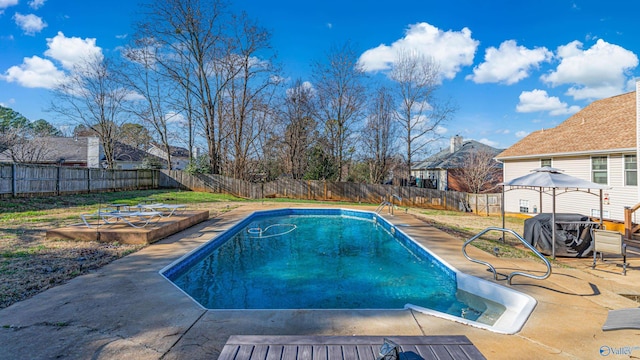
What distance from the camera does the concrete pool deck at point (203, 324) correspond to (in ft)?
8.82

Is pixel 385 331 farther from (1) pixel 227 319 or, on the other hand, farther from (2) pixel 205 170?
(2) pixel 205 170

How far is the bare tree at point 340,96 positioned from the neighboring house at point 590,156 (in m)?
10.8

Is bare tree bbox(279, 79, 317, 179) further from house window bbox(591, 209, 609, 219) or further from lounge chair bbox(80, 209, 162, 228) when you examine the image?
house window bbox(591, 209, 609, 219)

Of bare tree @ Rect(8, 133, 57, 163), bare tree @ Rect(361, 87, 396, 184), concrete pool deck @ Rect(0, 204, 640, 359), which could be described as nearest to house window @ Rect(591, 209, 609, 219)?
concrete pool deck @ Rect(0, 204, 640, 359)

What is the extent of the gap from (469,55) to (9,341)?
75.1 ft

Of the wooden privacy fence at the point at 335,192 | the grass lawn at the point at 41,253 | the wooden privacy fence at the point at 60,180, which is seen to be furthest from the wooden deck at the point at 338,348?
the wooden privacy fence at the point at 335,192

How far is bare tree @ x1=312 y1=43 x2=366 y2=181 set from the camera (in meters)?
23.6

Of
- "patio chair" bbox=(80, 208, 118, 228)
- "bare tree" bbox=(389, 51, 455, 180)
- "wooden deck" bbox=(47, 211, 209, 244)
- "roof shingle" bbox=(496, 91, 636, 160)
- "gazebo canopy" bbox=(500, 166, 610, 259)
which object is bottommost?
"wooden deck" bbox=(47, 211, 209, 244)

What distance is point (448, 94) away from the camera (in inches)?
906

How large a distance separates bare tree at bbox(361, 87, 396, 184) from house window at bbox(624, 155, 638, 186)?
47.3ft

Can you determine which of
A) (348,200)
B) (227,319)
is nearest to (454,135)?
(348,200)

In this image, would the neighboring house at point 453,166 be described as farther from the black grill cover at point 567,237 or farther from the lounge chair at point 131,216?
the lounge chair at point 131,216

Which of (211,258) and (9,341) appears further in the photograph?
(211,258)

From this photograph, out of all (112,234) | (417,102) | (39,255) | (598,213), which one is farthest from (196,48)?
(598,213)
